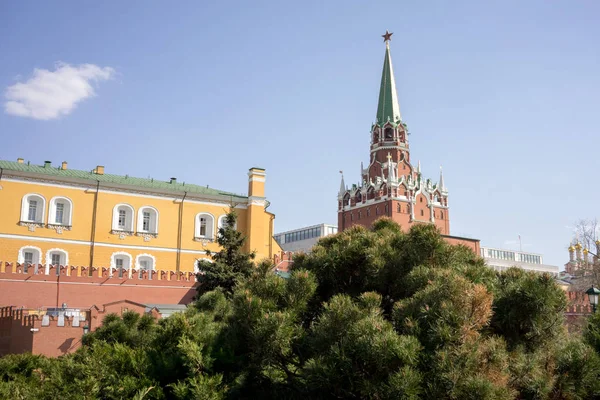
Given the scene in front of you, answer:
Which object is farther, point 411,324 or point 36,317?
point 36,317

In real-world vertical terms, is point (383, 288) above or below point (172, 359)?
above

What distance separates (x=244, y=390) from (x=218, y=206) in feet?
96.2

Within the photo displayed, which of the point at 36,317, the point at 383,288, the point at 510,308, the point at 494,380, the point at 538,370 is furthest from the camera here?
the point at 36,317

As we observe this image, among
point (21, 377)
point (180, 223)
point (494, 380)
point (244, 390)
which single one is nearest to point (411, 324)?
point (494, 380)

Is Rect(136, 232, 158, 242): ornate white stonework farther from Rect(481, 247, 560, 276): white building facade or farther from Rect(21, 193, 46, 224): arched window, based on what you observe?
Rect(481, 247, 560, 276): white building facade

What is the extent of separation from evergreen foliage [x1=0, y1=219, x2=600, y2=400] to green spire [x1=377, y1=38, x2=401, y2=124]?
58.1 meters

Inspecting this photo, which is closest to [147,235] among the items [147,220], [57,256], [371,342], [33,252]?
[147,220]

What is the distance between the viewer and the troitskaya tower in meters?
64.6

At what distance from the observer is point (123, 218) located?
36594mm

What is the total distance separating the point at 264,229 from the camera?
38594 mm

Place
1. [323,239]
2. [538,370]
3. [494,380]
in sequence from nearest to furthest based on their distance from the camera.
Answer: [494,380]
[538,370]
[323,239]

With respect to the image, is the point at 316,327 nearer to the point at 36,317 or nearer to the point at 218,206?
the point at 36,317

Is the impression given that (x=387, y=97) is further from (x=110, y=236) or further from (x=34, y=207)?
(x=34, y=207)

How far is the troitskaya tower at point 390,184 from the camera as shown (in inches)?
2542
